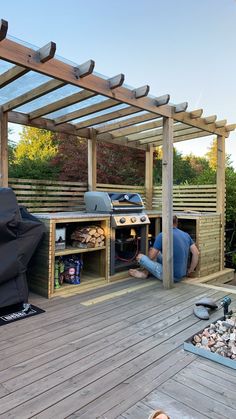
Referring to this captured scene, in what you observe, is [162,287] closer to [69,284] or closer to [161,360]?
[69,284]

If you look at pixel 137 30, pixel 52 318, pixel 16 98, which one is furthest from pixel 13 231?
pixel 137 30

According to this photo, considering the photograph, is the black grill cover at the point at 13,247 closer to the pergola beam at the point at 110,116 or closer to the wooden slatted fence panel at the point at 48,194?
the wooden slatted fence panel at the point at 48,194

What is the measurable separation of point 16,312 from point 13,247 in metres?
0.64

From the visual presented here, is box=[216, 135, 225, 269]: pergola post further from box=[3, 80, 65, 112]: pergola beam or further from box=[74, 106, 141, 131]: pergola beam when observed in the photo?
box=[3, 80, 65, 112]: pergola beam

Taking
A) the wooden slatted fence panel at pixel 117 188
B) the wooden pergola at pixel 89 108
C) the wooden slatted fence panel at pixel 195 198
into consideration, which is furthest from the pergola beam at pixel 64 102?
A: the wooden slatted fence panel at pixel 195 198

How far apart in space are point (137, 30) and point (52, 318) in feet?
21.4

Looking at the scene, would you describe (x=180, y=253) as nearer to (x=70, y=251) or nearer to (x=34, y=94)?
(x=70, y=251)

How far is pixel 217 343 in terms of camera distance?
87.5 inches

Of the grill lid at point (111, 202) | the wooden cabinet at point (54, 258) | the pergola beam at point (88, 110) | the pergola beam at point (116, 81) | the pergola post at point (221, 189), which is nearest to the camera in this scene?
the pergola beam at point (116, 81)

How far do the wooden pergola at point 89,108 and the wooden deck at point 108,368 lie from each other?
132cm

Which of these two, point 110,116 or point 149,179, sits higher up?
point 110,116

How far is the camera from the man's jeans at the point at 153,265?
4.14m

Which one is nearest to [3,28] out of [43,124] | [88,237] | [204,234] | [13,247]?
[13,247]

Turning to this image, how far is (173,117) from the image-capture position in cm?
401
